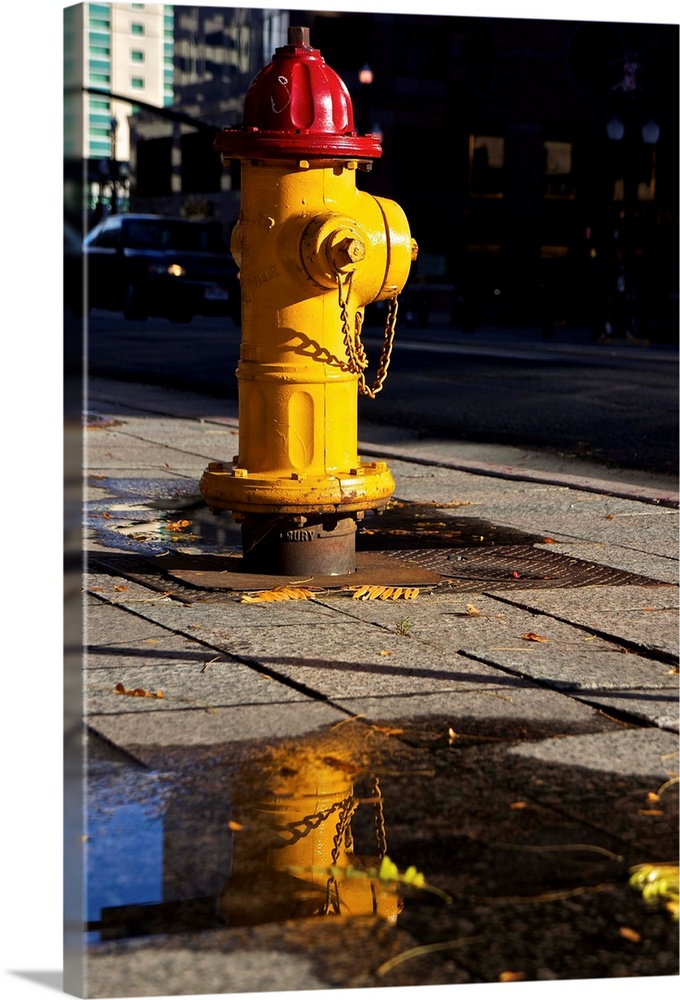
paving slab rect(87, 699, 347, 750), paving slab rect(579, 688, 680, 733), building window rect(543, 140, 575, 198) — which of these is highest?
building window rect(543, 140, 575, 198)

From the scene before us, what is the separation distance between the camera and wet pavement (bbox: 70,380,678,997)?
2.78 metres

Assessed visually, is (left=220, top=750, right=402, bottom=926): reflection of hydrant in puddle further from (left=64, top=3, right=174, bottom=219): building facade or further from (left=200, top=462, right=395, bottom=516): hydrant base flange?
(left=64, top=3, right=174, bottom=219): building facade

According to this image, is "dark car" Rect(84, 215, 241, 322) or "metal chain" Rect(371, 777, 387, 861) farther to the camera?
"dark car" Rect(84, 215, 241, 322)

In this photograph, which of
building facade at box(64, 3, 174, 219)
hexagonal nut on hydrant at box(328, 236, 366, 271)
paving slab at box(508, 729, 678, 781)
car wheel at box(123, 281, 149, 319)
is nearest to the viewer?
paving slab at box(508, 729, 678, 781)

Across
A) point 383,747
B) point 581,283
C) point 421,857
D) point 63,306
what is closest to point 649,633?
point 383,747

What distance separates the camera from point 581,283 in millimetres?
38406

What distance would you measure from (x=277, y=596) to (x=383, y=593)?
411 mm

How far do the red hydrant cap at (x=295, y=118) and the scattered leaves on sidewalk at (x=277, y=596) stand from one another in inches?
63.4

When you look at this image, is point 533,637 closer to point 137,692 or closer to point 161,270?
point 137,692

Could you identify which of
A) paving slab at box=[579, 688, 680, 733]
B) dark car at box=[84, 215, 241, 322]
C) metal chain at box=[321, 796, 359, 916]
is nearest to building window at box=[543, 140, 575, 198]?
dark car at box=[84, 215, 241, 322]

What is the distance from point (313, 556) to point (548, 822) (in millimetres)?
2596

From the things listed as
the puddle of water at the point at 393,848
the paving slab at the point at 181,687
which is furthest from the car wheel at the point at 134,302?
the puddle of water at the point at 393,848

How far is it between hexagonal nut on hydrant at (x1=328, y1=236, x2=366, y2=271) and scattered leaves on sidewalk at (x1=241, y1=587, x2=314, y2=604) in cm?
122

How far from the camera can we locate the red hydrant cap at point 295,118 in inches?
217
